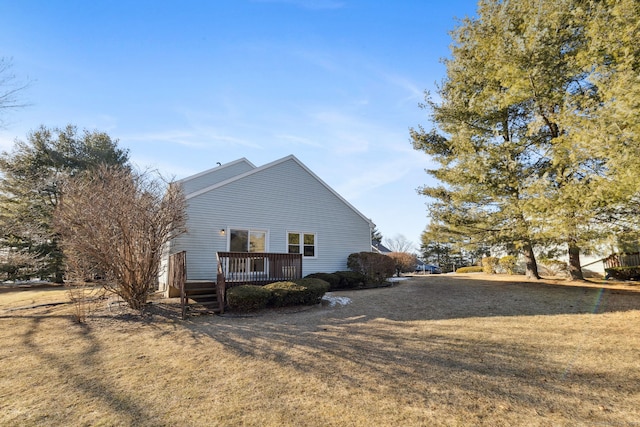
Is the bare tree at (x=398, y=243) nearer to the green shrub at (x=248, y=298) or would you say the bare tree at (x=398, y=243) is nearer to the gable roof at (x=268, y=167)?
the gable roof at (x=268, y=167)

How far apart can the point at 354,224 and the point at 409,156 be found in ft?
14.6

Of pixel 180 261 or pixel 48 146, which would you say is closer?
pixel 180 261

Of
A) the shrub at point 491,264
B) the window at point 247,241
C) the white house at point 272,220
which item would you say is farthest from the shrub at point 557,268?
the window at point 247,241

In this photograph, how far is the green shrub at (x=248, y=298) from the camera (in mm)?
8544

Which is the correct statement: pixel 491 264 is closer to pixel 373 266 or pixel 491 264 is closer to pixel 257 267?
pixel 373 266

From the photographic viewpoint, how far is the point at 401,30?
416 inches

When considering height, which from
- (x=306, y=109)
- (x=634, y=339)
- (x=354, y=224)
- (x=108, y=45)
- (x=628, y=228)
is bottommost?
(x=634, y=339)

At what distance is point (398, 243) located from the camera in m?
60.8

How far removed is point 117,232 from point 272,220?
6.27 m

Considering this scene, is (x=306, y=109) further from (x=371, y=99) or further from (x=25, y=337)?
(x=25, y=337)

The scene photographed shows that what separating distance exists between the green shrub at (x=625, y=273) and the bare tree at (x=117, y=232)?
1847 centimetres

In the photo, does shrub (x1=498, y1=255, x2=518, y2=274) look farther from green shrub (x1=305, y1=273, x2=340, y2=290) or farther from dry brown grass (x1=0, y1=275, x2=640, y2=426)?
green shrub (x1=305, y1=273, x2=340, y2=290)

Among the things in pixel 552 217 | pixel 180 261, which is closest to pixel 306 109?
pixel 180 261

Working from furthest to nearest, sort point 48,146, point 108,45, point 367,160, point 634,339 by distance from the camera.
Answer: point 48,146 < point 367,160 < point 108,45 < point 634,339
